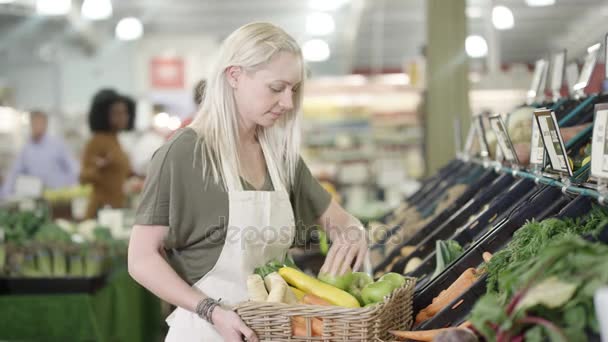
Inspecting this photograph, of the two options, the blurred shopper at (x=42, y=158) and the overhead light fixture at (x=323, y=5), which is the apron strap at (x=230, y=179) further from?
the overhead light fixture at (x=323, y=5)

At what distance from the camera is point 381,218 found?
192 inches

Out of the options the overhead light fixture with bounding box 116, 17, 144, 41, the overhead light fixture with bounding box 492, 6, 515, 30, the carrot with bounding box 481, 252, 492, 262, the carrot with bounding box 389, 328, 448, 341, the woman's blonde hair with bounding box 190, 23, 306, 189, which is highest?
the overhead light fixture with bounding box 116, 17, 144, 41

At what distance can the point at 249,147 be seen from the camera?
2.38 m

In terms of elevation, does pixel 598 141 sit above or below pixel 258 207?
above

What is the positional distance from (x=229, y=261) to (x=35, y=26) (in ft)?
40.6

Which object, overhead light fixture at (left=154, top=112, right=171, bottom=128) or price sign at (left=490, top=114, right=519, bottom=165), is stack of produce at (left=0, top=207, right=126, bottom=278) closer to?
price sign at (left=490, top=114, right=519, bottom=165)

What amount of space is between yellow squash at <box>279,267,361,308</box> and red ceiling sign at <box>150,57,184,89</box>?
455 inches

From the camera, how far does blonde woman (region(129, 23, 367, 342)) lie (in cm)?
210

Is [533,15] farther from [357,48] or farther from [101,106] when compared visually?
[101,106]

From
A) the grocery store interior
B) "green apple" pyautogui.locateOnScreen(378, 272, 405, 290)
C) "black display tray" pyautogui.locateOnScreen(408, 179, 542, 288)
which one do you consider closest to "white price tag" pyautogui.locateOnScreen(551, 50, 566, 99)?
the grocery store interior

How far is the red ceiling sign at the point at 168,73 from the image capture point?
13320 mm

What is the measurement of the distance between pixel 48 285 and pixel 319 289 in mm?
2589

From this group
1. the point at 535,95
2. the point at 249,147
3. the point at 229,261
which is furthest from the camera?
the point at 535,95

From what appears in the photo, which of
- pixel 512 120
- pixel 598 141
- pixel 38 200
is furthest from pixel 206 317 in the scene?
pixel 38 200
